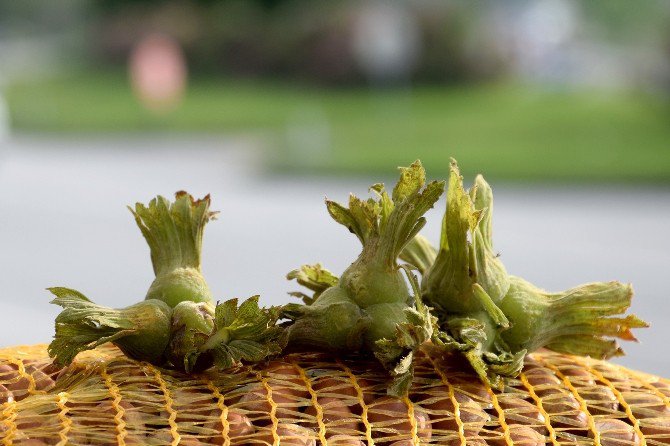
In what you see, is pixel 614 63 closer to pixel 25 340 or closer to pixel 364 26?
pixel 364 26

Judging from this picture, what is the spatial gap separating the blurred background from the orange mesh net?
6017mm

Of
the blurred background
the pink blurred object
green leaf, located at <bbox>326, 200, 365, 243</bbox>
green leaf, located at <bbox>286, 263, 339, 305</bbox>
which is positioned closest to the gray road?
the blurred background

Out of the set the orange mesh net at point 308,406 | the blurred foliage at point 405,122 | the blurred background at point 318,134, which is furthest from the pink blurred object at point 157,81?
the orange mesh net at point 308,406

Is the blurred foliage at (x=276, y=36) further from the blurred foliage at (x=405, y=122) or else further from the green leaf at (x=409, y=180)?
the green leaf at (x=409, y=180)

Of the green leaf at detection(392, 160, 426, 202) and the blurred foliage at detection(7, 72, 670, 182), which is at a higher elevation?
the blurred foliage at detection(7, 72, 670, 182)

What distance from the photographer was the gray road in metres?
9.38

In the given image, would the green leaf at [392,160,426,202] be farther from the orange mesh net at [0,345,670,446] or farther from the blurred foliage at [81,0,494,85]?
the blurred foliage at [81,0,494,85]

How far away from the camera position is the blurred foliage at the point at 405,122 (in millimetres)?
16844

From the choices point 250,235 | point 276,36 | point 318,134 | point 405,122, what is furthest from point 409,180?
point 276,36

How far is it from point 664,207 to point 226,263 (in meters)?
5.43

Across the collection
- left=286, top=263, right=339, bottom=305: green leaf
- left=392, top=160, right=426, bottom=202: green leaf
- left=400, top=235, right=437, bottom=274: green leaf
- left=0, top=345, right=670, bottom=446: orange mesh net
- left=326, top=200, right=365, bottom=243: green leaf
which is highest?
left=392, top=160, right=426, bottom=202: green leaf

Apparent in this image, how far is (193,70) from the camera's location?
33.8 meters

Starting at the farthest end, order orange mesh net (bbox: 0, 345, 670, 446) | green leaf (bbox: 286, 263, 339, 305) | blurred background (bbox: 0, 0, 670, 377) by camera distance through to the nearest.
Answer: blurred background (bbox: 0, 0, 670, 377)
green leaf (bbox: 286, 263, 339, 305)
orange mesh net (bbox: 0, 345, 670, 446)

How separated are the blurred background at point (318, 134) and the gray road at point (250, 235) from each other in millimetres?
43
